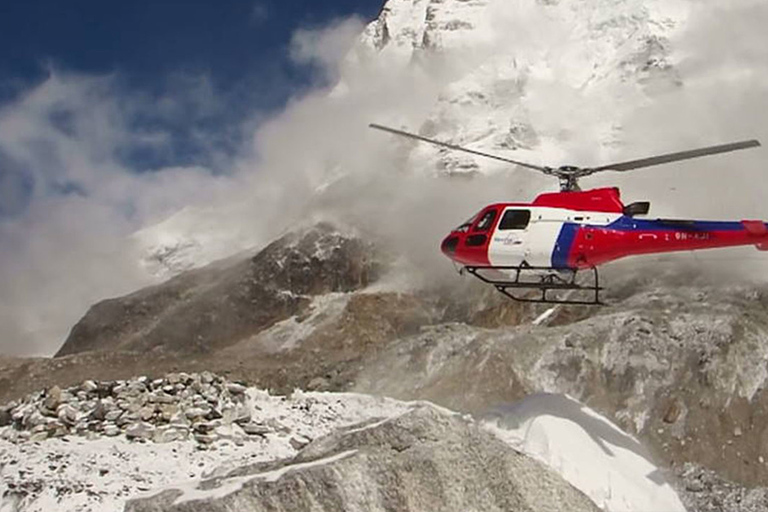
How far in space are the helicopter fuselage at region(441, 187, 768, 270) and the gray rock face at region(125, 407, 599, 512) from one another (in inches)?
299

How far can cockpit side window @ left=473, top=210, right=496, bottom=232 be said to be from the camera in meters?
23.0

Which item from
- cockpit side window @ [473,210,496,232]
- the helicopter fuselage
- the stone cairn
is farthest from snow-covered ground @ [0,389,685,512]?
cockpit side window @ [473,210,496,232]

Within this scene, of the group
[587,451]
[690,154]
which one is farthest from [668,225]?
[587,451]

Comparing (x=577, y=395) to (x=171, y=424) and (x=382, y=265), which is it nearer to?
(x=171, y=424)

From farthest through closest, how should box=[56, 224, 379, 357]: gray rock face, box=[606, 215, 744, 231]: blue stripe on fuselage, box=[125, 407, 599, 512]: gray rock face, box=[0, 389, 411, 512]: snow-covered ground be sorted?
box=[56, 224, 379, 357]: gray rock face
box=[606, 215, 744, 231]: blue stripe on fuselage
box=[0, 389, 411, 512]: snow-covered ground
box=[125, 407, 599, 512]: gray rock face

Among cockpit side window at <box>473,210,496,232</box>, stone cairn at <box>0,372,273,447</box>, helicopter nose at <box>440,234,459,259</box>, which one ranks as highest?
cockpit side window at <box>473,210,496,232</box>

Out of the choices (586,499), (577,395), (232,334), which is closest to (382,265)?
(232,334)

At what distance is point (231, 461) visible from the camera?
850 inches

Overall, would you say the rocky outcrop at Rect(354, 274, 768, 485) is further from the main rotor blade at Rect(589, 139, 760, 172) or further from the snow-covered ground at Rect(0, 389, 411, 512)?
the main rotor blade at Rect(589, 139, 760, 172)

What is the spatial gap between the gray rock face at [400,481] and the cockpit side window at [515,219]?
312 inches

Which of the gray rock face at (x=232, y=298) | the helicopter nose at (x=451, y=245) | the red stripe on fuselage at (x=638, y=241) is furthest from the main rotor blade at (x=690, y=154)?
the gray rock face at (x=232, y=298)

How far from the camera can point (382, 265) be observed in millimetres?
96250

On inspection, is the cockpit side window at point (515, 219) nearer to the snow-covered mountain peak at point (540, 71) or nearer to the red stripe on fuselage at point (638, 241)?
the red stripe on fuselage at point (638, 241)

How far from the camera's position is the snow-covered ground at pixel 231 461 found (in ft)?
63.0
